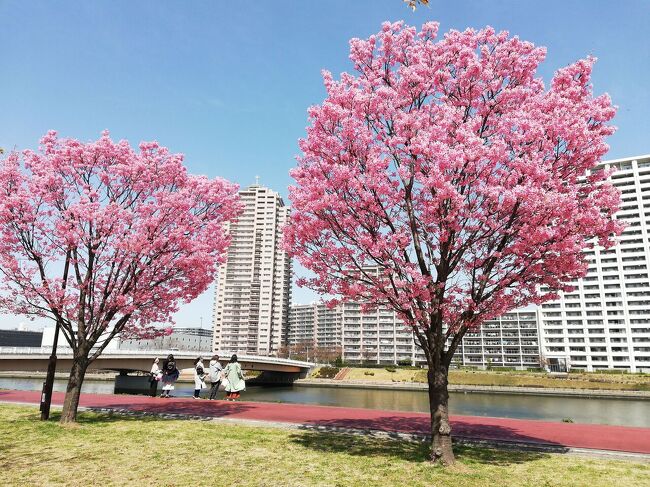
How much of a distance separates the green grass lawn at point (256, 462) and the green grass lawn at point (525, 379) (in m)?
68.9

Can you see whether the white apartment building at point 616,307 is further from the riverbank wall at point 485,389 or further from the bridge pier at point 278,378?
the bridge pier at point 278,378

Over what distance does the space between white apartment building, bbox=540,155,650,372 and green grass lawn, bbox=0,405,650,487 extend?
11291 cm

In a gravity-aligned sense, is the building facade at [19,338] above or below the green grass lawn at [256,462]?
below

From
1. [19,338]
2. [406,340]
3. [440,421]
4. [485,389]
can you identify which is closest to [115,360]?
[440,421]

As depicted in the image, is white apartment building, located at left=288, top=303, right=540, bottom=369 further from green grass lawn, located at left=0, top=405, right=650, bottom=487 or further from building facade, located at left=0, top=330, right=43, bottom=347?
building facade, located at left=0, top=330, right=43, bottom=347

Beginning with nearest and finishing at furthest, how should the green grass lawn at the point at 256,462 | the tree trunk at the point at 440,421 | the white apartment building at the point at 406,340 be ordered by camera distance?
the green grass lawn at the point at 256,462
the tree trunk at the point at 440,421
the white apartment building at the point at 406,340

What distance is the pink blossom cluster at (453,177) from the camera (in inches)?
384

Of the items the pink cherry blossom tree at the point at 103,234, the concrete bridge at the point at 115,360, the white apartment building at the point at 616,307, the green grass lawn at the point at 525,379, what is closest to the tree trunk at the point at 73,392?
the pink cherry blossom tree at the point at 103,234

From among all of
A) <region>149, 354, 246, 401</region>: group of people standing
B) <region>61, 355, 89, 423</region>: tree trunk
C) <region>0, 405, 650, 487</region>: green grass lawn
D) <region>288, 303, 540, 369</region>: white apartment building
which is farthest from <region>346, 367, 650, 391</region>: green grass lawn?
<region>61, 355, 89, 423</region>: tree trunk

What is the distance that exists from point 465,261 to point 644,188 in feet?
421

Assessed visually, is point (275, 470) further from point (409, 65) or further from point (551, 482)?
point (409, 65)

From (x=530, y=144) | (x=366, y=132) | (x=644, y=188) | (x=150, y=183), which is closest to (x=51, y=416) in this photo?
(x=150, y=183)

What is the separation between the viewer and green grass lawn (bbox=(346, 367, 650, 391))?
66438 millimetres

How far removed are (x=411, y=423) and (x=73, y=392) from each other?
40.0 feet
